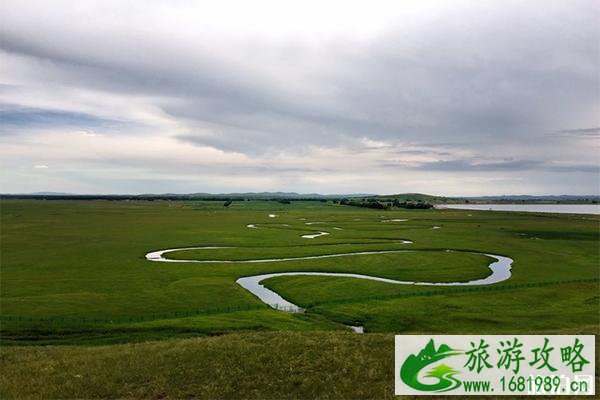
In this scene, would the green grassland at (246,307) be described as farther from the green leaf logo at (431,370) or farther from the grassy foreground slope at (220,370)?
the green leaf logo at (431,370)

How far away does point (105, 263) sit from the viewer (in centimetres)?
7700

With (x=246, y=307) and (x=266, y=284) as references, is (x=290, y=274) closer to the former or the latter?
(x=266, y=284)

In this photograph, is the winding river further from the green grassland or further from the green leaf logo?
the green leaf logo

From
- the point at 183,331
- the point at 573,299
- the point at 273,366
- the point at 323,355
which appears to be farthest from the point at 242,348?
the point at 573,299

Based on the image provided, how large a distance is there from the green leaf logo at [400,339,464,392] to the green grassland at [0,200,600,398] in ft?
4.45

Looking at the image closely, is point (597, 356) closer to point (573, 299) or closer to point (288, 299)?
point (573, 299)

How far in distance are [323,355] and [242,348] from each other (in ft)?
17.1

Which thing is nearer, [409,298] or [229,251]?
[409,298]

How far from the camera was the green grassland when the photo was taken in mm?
23016

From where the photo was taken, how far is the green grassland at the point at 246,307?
75.5ft

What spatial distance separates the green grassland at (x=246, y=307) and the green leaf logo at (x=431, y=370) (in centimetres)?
136

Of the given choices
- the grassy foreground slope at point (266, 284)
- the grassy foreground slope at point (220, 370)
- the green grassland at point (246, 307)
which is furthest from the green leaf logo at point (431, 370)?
the grassy foreground slope at point (266, 284)

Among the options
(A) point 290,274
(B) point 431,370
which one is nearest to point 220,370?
(B) point 431,370

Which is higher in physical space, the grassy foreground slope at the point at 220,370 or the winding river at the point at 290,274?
the grassy foreground slope at the point at 220,370
